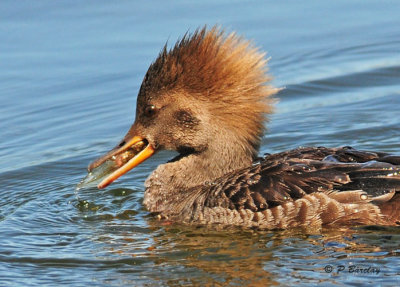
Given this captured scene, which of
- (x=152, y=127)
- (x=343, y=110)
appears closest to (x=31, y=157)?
(x=152, y=127)

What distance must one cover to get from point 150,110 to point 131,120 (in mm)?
3331

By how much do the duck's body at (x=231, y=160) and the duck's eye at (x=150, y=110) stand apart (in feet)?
0.04

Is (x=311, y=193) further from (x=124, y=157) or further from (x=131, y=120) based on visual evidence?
(x=131, y=120)

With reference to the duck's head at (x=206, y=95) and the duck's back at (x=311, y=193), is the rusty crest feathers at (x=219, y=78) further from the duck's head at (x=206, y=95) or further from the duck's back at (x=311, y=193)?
the duck's back at (x=311, y=193)

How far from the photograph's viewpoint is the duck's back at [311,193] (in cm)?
893

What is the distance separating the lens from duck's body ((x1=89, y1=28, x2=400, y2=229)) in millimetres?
9008

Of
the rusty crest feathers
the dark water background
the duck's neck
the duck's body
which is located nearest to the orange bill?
the duck's body

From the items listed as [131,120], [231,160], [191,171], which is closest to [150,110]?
[191,171]

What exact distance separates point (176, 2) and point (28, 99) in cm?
403

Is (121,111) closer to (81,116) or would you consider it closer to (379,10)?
(81,116)

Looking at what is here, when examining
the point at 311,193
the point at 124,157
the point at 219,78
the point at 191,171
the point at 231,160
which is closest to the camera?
the point at 311,193

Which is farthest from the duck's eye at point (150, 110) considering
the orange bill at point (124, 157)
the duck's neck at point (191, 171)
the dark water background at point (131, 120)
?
the dark water background at point (131, 120)

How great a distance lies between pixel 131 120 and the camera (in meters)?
13.3

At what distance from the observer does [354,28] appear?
1568 centimetres
